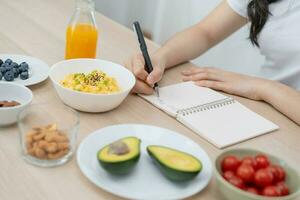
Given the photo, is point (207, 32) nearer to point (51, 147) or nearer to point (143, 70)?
point (143, 70)

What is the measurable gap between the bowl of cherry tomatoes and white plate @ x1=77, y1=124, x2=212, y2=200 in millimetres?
57

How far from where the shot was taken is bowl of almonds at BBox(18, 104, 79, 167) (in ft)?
2.61

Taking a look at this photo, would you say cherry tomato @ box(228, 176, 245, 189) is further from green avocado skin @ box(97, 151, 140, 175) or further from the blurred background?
the blurred background

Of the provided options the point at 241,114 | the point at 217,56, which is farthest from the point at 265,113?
the point at 217,56

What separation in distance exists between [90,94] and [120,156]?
23 cm

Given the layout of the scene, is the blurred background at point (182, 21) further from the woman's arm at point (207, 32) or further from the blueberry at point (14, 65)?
the blueberry at point (14, 65)

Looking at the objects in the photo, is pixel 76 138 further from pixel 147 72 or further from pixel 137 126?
pixel 147 72

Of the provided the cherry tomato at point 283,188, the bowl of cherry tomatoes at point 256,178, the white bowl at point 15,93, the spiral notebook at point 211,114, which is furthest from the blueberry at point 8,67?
the cherry tomato at point 283,188

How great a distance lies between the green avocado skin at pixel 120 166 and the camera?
0.75 m

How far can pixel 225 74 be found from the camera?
1.21 metres

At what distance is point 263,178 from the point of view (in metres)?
0.71

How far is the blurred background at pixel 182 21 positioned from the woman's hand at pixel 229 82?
0.87m

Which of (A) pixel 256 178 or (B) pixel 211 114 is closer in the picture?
(A) pixel 256 178

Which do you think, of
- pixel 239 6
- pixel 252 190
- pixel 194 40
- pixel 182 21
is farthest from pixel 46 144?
pixel 182 21
